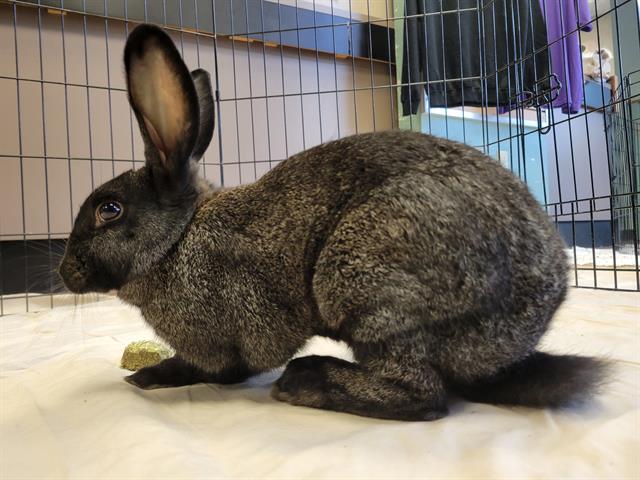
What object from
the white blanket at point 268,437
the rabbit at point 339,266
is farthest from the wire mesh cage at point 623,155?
the rabbit at point 339,266

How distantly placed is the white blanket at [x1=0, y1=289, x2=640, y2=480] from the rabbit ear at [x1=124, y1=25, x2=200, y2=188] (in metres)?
0.57

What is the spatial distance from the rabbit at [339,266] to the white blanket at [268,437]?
0.23 ft

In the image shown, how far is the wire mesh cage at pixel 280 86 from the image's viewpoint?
359 cm

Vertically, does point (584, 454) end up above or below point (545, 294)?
below

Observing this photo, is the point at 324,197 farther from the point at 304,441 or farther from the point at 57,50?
the point at 57,50

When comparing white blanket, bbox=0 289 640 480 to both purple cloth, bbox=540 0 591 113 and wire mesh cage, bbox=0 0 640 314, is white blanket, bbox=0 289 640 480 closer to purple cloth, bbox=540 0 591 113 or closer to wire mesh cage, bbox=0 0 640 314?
wire mesh cage, bbox=0 0 640 314

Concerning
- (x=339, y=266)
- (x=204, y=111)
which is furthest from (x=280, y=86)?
(x=339, y=266)

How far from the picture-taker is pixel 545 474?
79 cm

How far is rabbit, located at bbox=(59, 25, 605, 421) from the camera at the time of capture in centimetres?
104

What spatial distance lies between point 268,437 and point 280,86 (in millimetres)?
4056

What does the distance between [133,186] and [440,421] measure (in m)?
0.91

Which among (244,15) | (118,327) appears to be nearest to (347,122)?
(244,15)

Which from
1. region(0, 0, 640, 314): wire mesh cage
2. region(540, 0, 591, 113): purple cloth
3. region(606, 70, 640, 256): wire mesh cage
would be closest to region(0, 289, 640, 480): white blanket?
region(0, 0, 640, 314): wire mesh cage

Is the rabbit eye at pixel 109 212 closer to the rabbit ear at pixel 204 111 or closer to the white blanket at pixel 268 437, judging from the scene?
the rabbit ear at pixel 204 111
